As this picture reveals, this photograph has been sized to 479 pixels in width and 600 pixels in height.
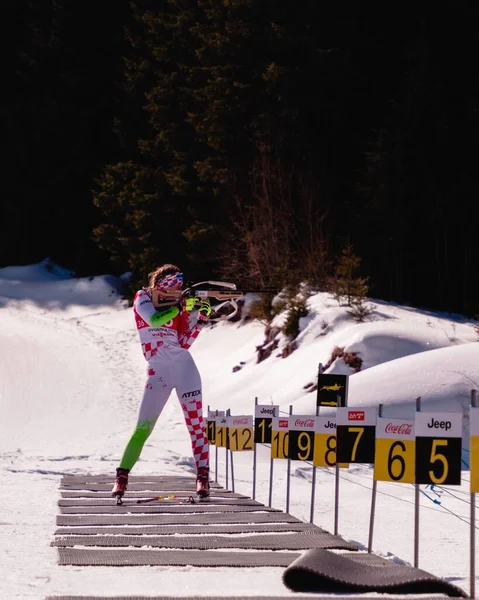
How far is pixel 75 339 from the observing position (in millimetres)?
32156

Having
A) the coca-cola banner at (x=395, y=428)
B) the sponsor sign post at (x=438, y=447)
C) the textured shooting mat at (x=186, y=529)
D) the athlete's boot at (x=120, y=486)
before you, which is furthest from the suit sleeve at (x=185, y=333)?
the sponsor sign post at (x=438, y=447)

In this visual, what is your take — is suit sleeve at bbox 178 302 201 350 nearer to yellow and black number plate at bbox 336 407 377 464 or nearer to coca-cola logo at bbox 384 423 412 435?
yellow and black number plate at bbox 336 407 377 464

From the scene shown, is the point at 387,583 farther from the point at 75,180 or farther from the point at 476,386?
the point at 75,180

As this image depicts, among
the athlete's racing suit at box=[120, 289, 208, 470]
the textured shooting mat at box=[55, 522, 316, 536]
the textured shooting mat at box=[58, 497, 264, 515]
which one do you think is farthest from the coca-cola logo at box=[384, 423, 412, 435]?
the athlete's racing suit at box=[120, 289, 208, 470]

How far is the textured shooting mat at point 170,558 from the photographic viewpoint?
5.52 m

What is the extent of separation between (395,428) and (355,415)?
0.61 meters

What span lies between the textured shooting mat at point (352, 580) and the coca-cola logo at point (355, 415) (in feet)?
6.45

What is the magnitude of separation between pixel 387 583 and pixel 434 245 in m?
29.1

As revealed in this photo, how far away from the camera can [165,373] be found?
29.0 feet

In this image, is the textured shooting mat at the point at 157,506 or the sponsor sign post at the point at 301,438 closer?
the textured shooting mat at the point at 157,506

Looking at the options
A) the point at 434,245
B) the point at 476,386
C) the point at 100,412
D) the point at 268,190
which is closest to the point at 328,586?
the point at 476,386

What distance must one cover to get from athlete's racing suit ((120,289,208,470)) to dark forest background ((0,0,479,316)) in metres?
16.0

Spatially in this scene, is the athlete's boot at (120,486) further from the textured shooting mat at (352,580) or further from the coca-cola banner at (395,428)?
the textured shooting mat at (352,580)

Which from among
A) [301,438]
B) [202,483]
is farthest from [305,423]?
[202,483]
